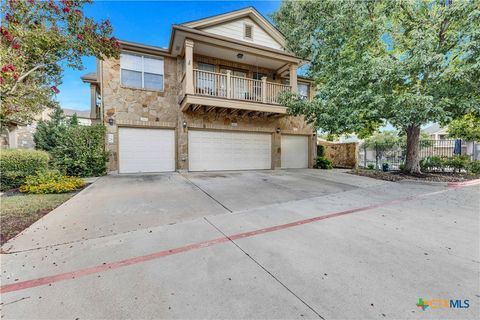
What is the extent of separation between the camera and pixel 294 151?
13.3 meters

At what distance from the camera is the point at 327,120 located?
9.28 meters

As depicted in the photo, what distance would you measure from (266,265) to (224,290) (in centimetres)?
65

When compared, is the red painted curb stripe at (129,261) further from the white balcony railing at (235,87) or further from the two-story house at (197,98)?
the white balcony railing at (235,87)

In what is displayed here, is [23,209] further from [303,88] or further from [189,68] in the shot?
[303,88]

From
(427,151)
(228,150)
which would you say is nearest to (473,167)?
(427,151)

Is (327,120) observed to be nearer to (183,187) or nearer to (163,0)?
(183,187)

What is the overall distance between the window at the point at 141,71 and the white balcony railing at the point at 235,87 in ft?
6.64

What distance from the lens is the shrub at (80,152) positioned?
862 cm

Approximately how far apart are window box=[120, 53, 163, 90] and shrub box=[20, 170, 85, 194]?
16.6ft

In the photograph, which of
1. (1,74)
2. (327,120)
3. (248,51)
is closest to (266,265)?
(1,74)

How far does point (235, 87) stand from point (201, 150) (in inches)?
138

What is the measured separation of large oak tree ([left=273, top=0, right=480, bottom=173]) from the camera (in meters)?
7.39

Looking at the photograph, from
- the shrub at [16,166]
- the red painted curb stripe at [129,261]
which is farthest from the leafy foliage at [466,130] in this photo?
the shrub at [16,166]

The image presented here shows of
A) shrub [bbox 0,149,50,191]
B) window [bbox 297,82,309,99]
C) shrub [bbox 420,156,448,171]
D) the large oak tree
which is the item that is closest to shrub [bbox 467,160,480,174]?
shrub [bbox 420,156,448,171]
